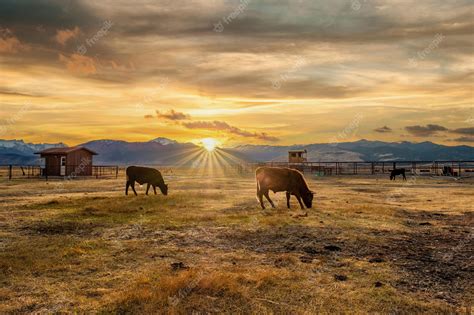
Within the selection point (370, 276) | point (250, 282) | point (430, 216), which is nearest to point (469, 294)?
point (370, 276)

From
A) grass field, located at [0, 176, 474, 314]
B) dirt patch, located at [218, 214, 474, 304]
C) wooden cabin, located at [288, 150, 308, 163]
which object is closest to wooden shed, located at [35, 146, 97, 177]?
wooden cabin, located at [288, 150, 308, 163]

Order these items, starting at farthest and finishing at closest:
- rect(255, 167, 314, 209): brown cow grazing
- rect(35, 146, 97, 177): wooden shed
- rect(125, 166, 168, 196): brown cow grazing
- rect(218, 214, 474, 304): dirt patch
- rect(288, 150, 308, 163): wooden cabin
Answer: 1. rect(288, 150, 308, 163): wooden cabin
2. rect(35, 146, 97, 177): wooden shed
3. rect(125, 166, 168, 196): brown cow grazing
4. rect(255, 167, 314, 209): brown cow grazing
5. rect(218, 214, 474, 304): dirt patch

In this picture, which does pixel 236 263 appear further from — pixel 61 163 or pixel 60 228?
pixel 61 163

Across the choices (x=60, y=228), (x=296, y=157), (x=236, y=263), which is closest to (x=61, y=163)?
(x=296, y=157)

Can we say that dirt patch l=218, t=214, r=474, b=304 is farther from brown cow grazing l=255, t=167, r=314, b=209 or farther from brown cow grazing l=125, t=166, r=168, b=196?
brown cow grazing l=125, t=166, r=168, b=196

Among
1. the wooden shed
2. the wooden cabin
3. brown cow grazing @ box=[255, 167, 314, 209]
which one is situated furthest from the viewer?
the wooden cabin

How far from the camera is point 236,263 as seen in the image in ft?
30.0

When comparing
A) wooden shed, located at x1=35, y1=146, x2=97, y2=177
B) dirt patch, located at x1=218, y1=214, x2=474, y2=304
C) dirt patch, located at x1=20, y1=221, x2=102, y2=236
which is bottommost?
dirt patch, located at x1=218, y1=214, x2=474, y2=304

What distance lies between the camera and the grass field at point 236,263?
6676mm

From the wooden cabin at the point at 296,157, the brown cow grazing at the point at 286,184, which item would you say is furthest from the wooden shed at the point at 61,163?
the brown cow grazing at the point at 286,184

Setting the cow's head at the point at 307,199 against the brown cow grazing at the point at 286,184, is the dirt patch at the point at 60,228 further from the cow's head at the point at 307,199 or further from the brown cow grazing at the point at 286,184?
the cow's head at the point at 307,199

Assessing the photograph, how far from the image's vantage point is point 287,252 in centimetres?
1034

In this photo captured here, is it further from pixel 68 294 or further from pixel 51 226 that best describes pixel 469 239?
pixel 51 226

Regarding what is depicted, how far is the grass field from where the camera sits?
21.9ft
